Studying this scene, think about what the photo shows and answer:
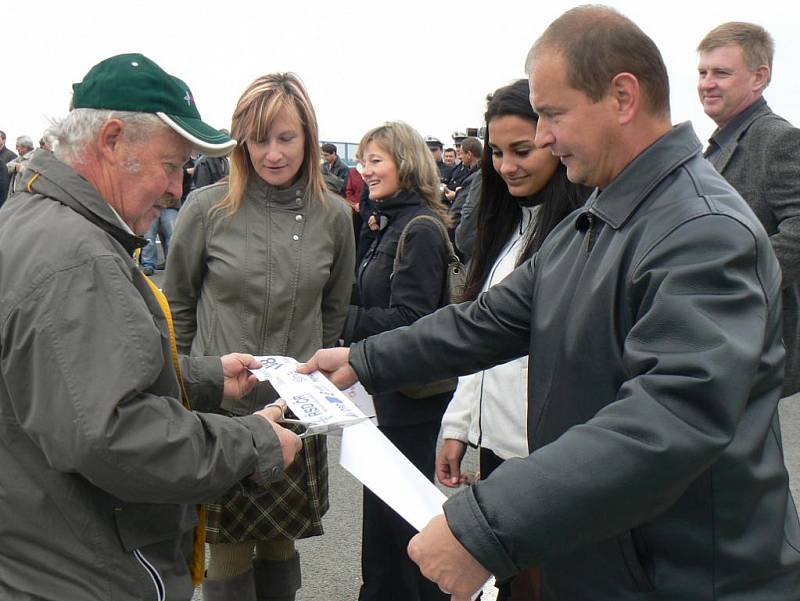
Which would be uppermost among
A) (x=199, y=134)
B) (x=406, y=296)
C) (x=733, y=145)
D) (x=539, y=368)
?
(x=199, y=134)

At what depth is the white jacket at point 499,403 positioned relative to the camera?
96.8 inches

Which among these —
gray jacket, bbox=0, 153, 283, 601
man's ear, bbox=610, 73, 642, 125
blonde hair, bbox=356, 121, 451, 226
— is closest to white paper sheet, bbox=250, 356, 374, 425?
gray jacket, bbox=0, 153, 283, 601

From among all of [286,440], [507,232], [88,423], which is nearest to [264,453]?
[286,440]

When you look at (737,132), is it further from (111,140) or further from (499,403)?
(111,140)

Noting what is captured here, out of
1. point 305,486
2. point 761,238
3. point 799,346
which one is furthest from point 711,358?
point 799,346

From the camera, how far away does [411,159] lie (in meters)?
3.43

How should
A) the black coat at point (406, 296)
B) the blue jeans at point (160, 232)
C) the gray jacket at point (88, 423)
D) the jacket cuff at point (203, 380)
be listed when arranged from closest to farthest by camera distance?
the gray jacket at point (88, 423), the jacket cuff at point (203, 380), the black coat at point (406, 296), the blue jeans at point (160, 232)

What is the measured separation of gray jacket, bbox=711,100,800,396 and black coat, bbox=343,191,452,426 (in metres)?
1.40

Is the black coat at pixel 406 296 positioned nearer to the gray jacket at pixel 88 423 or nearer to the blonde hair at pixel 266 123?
the blonde hair at pixel 266 123

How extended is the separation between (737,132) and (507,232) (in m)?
1.61

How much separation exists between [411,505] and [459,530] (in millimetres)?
295

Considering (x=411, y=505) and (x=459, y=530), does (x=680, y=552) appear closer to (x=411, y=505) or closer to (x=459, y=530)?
(x=459, y=530)

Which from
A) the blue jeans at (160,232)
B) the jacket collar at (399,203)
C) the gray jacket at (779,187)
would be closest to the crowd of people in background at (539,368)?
the jacket collar at (399,203)

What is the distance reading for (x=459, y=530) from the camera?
1433 millimetres
